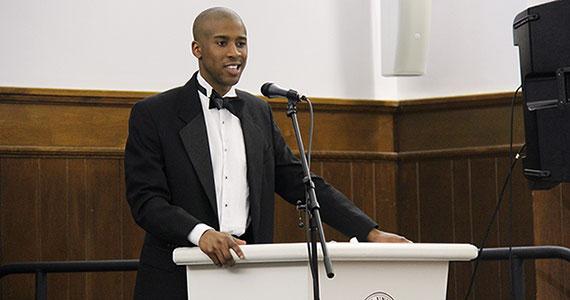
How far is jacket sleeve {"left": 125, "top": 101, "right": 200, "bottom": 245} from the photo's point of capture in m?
3.88

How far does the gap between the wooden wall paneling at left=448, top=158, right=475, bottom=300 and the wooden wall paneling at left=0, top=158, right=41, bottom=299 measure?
7.64ft

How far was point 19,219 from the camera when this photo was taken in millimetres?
5781

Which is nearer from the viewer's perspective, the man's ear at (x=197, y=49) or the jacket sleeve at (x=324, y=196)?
the jacket sleeve at (x=324, y=196)

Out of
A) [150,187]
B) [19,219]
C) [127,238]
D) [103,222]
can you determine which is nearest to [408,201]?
[127,238]

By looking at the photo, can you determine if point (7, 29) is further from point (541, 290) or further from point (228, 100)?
point (541, 290)

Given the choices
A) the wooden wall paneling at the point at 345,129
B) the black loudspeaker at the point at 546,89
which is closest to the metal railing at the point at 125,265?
the black loudspeaker at the point at 546,89

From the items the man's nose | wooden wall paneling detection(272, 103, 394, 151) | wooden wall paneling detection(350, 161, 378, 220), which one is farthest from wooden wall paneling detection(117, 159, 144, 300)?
the man's nose

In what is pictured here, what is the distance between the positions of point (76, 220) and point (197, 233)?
7.44 feet

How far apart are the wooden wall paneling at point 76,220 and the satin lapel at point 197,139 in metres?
1.85

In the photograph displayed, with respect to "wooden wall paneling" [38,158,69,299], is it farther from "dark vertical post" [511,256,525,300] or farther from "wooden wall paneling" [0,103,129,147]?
"dark vertical post" [511,256,525,300]

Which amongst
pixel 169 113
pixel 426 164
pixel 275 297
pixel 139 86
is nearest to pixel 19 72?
pixel 139 86

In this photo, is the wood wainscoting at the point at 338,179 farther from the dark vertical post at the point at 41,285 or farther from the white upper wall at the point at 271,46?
the dark vertical post at the point at 41,285

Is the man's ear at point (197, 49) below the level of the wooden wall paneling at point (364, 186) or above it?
above

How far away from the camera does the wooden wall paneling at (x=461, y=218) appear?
652 cm
